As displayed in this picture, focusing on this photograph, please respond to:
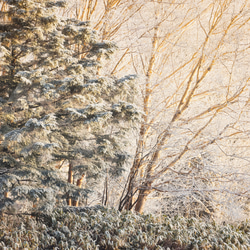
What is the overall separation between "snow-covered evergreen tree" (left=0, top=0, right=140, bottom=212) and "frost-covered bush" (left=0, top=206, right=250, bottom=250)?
2.57ft

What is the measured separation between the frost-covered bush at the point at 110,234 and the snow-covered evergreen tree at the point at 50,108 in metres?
0.78

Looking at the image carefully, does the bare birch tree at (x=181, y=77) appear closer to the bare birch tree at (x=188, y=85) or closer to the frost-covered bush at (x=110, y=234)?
the bare birch tree at (x=188, y=85)

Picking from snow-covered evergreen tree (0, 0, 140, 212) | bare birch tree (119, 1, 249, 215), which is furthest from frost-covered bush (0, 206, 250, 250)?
bare birch tree (119, 1, 249, 215)

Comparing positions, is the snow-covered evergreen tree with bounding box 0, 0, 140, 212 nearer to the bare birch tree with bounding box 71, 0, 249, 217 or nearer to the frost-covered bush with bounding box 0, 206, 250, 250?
the frost-covered bush with bounding box 0, 206, 250, 250

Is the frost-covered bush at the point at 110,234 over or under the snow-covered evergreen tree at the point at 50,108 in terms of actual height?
under

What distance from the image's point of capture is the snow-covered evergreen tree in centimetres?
446

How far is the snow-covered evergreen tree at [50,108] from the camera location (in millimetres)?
4461

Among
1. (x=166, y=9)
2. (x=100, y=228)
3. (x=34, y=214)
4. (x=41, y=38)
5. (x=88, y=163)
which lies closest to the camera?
(x=100, y=228)

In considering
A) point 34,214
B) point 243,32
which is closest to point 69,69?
point 34,214

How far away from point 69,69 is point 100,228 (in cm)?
330

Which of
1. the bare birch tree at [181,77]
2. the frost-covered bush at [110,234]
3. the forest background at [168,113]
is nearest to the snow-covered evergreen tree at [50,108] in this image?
the forest background at [168,113]

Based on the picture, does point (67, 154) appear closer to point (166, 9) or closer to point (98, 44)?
point (98, 44)

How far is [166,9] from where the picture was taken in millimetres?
6512

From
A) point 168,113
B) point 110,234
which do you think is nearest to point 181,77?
point 168,113
